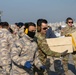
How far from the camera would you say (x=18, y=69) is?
556 cm

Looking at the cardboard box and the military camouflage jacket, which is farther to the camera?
the cardboard box

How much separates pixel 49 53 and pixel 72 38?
1408 mm

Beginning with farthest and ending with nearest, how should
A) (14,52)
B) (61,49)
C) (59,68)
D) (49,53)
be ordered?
(59,68) < (61,49) < (49,53) < (14,52)

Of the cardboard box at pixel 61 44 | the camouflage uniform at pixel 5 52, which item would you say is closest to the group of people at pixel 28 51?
the camouflage uniform at pixel 5 52

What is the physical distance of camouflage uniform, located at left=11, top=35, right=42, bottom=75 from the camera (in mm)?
5355

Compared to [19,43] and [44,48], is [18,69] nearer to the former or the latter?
[19,43]

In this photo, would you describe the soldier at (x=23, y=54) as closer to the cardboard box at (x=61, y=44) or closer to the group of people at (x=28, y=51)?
the group of people at (x=28, y=51)

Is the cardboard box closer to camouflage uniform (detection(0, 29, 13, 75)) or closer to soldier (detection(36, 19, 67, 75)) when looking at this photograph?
soldier (detection(36, 19, 67, 75))

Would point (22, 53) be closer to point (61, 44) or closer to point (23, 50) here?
point (23, 50)

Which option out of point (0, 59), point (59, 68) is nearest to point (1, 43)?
point (0, 59)

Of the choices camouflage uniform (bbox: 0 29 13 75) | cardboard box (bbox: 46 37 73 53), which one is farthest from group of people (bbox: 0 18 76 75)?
cardboard box (bbox: 46 37 73 53)

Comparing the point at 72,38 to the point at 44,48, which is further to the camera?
the point at 72,38

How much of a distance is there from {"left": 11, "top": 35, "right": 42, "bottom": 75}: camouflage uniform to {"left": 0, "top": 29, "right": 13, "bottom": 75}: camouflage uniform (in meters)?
1.62

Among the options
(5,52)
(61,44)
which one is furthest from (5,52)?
(61,44)
